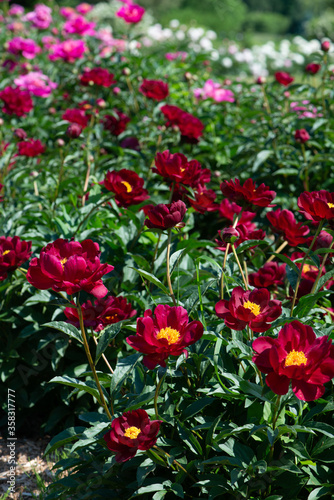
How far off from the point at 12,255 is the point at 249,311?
783 mm

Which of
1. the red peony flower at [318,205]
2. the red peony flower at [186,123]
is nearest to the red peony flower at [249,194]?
the red peony flower at [318,205]

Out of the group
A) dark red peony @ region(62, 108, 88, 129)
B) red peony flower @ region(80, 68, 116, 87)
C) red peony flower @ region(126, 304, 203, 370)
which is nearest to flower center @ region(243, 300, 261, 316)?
red peony flower @ region(126, 304, 203, 370)

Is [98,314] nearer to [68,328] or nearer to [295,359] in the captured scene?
[68,328]

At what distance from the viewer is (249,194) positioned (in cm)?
155

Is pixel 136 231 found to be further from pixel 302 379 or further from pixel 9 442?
pixel 302 379

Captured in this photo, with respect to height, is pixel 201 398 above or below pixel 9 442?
above

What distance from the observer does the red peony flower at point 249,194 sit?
61.1 inches

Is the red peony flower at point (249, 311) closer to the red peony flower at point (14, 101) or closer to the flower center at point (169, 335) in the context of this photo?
the flower center at point (169, 335)

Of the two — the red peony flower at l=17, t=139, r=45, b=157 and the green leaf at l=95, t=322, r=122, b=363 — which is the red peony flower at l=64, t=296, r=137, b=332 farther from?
the red peony flower at l=17, t=139, r=45, b=157

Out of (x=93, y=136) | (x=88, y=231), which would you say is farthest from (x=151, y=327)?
(x=93, y=136)

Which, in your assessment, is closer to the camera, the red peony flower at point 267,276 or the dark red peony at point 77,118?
the red peony flower at point 267,276

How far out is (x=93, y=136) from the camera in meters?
3.76

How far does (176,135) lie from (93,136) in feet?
2.87

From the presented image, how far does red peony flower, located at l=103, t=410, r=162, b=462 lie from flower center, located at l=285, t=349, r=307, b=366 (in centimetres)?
33
